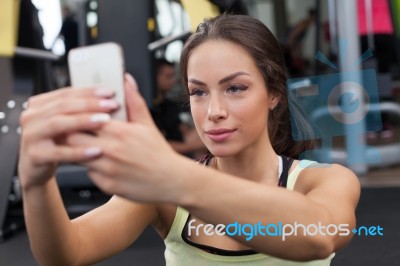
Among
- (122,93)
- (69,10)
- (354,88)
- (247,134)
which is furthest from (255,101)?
(69,10)

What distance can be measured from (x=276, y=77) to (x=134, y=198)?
0.59 m

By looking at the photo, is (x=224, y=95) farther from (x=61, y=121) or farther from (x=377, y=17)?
(x=377, y=17)

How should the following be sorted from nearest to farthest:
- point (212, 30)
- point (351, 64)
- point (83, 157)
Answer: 1. point (83, 157)
2. point (212, 30)
3. point (351, 64)

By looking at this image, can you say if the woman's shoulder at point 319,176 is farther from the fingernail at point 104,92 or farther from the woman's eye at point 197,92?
the fingernail at point 104,92

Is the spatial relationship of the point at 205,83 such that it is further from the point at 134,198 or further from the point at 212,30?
the point at 134,198

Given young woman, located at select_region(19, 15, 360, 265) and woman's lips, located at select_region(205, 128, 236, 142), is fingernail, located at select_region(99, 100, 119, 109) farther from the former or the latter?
woman's lips, located at select_region(205, 128, 236, 142)

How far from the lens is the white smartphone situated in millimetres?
551

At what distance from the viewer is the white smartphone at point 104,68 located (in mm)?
551

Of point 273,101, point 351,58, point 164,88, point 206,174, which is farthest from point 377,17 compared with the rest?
point 206,174

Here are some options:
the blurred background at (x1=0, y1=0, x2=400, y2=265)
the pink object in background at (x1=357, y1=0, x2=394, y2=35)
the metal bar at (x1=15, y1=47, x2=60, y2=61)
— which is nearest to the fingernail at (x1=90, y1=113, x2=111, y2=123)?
the blurred background at (x1=0, y1=0, x2=400, y2=265)

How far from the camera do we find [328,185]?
2.85ft

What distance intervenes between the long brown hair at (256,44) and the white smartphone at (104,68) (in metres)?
→ 0.43

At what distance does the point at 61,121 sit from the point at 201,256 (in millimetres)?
494

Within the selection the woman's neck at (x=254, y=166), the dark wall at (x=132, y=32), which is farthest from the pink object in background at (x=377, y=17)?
the woman's neck at (x=254, y=166)
